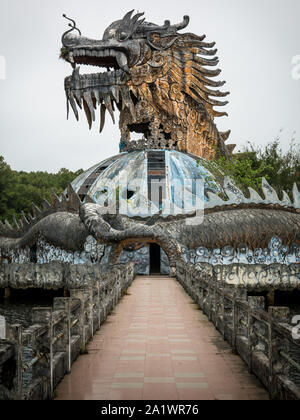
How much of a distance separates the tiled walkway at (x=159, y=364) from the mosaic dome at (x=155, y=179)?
16046 mm

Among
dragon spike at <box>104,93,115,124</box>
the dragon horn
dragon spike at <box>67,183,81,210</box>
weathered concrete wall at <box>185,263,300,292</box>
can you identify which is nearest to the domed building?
dragon spike at <box>67,183,81,210</box>

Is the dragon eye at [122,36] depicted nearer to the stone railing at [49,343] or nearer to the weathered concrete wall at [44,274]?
the weathered concrete wall at [44,274]

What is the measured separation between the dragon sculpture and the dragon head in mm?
54

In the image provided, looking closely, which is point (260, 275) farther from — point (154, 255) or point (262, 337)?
point (262, 337)

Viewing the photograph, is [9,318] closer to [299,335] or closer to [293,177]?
[299,335]

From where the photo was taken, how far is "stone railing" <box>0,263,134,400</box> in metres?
3.91

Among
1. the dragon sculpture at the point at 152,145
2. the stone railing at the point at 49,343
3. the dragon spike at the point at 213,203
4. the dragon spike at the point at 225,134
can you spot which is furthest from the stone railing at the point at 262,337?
the dragon spike at the point at 225,134

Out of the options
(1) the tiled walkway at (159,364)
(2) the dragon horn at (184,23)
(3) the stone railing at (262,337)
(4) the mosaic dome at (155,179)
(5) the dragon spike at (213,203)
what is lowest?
(1) the tiled walkway at (159,364)

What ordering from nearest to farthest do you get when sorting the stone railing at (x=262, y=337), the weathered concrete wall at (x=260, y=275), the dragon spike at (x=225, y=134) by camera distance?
the stone railing at (x=262, y=337), the weathered concrete wall at (x=260, y=275), the dragon spike at (x=225, y=134)

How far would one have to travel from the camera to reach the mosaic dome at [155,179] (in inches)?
1029

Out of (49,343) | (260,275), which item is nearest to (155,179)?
(260,275)

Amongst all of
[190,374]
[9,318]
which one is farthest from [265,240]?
[190,374]

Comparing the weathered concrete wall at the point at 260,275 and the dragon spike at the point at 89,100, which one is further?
the dragon spike at the point at 89,100

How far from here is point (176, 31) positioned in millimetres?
27219
